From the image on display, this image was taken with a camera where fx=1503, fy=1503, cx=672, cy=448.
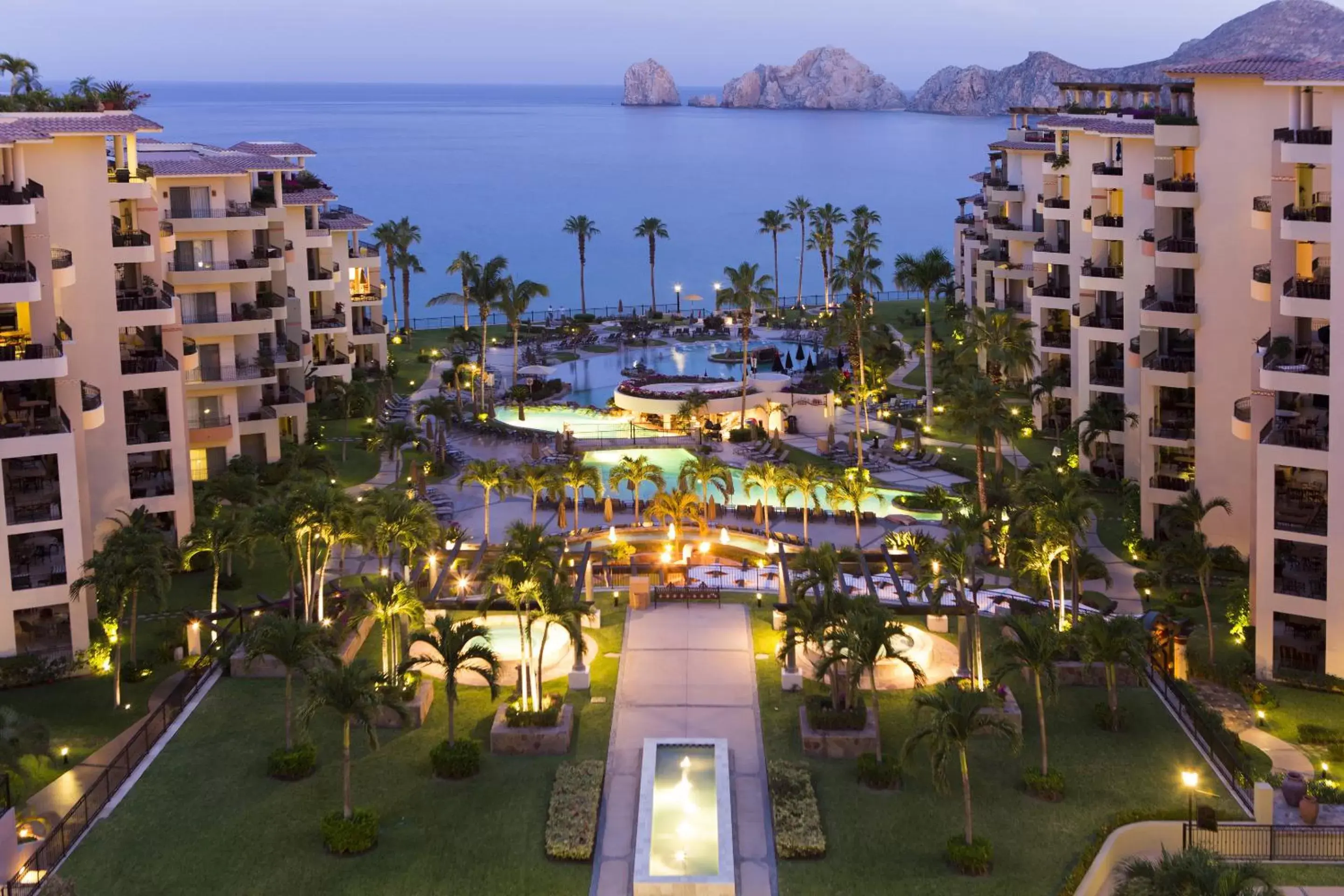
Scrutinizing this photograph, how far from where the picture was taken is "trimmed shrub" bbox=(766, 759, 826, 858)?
1258 inches

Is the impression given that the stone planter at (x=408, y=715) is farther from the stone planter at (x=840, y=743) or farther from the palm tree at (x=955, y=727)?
the palm tree at (x=955, y=727)

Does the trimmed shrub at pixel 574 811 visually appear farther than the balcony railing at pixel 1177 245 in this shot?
No

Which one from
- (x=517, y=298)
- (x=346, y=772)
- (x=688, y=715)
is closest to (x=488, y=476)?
(x=688, y=715)

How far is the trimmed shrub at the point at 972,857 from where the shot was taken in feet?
102

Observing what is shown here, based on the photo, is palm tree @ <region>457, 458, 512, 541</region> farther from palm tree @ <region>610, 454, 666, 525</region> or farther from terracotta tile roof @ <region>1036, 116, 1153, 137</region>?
terracotta tile roof @ <region>1036, 116, 1153, 137</region>

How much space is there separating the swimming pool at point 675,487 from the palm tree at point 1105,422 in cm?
707

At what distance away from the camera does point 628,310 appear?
142625 millimetres

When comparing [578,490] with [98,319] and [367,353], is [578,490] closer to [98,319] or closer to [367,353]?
[98,319]

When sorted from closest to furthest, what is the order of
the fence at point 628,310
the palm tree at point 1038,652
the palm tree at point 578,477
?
the palm tree at point 1038,652 → the palm tree at point 578,477 → the fence at point 628,310

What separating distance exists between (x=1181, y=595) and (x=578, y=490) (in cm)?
2328

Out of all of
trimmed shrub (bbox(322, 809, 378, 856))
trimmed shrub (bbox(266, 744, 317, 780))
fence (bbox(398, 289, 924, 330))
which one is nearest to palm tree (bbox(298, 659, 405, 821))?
trimmed shrub (bbox(322, 809, 378, 856))

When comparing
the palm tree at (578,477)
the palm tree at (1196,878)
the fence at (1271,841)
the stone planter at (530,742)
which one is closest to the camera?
the palm tree at (1196,878)

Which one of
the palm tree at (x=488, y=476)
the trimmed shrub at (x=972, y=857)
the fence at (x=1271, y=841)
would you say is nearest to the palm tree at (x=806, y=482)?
the palm tree at (x=488, y=476)

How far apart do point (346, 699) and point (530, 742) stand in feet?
19.1
